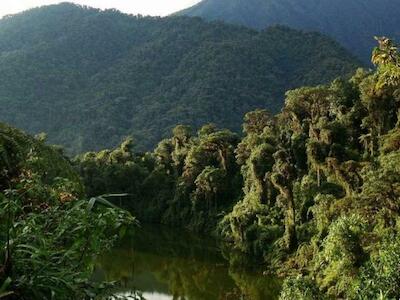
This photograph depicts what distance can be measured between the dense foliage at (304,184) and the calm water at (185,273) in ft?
7.02

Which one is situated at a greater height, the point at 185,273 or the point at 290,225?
the point at 290,225

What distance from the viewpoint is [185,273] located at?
3275cm

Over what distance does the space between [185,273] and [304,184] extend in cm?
974

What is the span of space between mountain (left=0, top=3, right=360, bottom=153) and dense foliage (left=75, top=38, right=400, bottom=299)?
30.3m

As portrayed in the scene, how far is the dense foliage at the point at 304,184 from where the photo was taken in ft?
65.5

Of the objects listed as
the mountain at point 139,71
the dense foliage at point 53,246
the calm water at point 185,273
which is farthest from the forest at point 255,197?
the mountain at point 139,71

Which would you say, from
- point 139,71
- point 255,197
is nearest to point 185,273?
point 255,197

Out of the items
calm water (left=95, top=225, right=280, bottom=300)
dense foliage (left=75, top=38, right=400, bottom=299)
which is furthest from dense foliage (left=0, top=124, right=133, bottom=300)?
calm water (left=95, top=225, right=280, bottom=300)

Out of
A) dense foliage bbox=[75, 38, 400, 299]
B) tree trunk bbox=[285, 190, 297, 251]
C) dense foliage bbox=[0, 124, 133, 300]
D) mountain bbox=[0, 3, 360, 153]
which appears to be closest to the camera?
dense foliage bbox=[0, 124, 133, 300]

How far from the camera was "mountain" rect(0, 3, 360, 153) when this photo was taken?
98.4 metres

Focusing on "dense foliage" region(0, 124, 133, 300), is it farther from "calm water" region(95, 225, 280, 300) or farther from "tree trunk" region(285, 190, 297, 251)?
"tree trunk" region(285, 190, 297, 251)

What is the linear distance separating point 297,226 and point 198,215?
16717 mm

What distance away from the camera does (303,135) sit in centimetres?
4050

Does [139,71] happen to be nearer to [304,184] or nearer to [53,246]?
[304,184]
